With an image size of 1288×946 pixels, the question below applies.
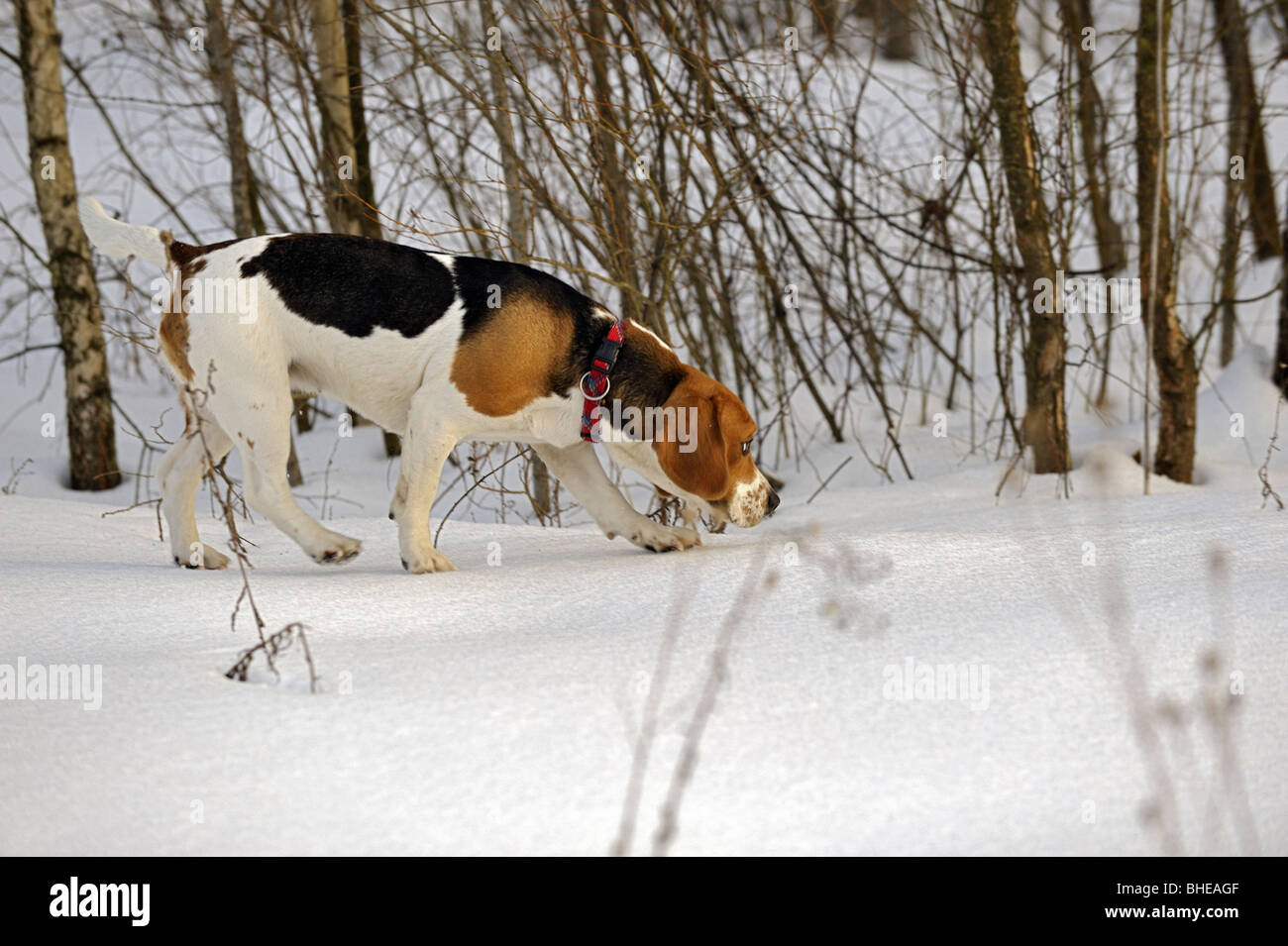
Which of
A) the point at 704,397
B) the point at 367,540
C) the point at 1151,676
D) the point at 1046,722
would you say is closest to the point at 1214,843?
the point at 1046,722

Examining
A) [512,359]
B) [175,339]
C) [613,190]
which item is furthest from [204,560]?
[613,190]

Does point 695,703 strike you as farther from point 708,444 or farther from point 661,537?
point 661,537

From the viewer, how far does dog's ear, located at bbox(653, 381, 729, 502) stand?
3.89 m

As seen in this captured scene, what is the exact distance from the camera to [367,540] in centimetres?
465

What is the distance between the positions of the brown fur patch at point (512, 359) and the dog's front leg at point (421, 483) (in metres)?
0.15

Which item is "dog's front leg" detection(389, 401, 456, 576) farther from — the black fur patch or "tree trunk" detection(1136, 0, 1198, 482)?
"tree trunk" detection(1136, 0, 1198, 482)

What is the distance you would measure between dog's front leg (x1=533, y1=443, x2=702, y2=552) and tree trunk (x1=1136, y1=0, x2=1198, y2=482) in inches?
94.4

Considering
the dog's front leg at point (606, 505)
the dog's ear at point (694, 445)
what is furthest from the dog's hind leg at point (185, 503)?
the dog's ear at point (694, 445)

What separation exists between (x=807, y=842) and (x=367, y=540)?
10.1 ft

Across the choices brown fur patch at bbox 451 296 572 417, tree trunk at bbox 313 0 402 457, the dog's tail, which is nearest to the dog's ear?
brown fur patch at bbox 451 296 572 417

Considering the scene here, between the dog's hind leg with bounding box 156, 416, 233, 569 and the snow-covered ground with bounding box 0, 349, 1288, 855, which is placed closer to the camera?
the snow-covered ground with bounding box 0, 349, 1288, 855

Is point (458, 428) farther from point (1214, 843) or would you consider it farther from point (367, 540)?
point (1214, 843)

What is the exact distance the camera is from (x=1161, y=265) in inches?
214

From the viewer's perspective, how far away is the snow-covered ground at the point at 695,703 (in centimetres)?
191
